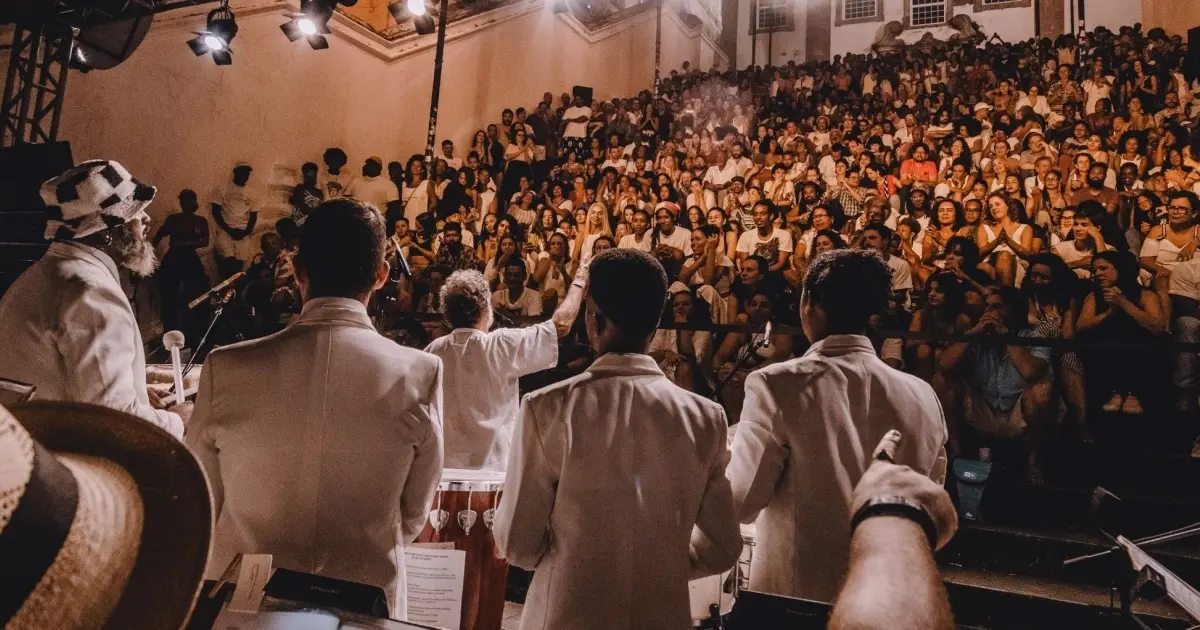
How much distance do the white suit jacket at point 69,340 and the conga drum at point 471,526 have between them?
2.86 ft

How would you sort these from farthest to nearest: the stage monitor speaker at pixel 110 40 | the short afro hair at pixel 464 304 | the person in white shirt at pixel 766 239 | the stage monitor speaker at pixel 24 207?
the person in white shirt at pixel 766 239 → the stage monitor speaker at pixel 110 40 → the stage monitor speaker at pixel 24 207 → the short afro hair at pixel 464 304

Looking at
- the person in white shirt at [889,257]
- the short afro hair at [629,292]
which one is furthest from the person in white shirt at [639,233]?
the short afro hair at [629,292]

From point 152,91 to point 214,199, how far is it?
5.29ft

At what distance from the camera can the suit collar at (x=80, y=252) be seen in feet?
7.54

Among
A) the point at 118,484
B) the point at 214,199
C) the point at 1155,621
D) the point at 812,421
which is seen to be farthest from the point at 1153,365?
the point at 214,199

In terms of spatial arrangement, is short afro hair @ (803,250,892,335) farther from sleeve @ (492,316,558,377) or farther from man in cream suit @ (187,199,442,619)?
sleeve @ (492,316,558,377)

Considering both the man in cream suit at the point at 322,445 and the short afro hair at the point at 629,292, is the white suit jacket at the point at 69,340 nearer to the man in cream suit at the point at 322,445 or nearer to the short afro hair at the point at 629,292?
the man in cream suit at the point at 322,445

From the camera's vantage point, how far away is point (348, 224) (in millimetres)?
1931

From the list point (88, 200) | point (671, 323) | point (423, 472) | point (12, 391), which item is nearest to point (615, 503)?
point (423, 472)

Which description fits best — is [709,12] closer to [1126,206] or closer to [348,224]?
[1126,206]

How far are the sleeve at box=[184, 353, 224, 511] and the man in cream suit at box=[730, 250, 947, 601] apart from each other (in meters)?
1.42

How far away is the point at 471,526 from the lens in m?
2.49

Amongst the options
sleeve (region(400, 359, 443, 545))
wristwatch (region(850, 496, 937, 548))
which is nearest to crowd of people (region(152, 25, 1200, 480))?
sleeve (region(400, 359, 443, 545))

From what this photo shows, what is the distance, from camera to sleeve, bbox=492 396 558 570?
1.81 meters
